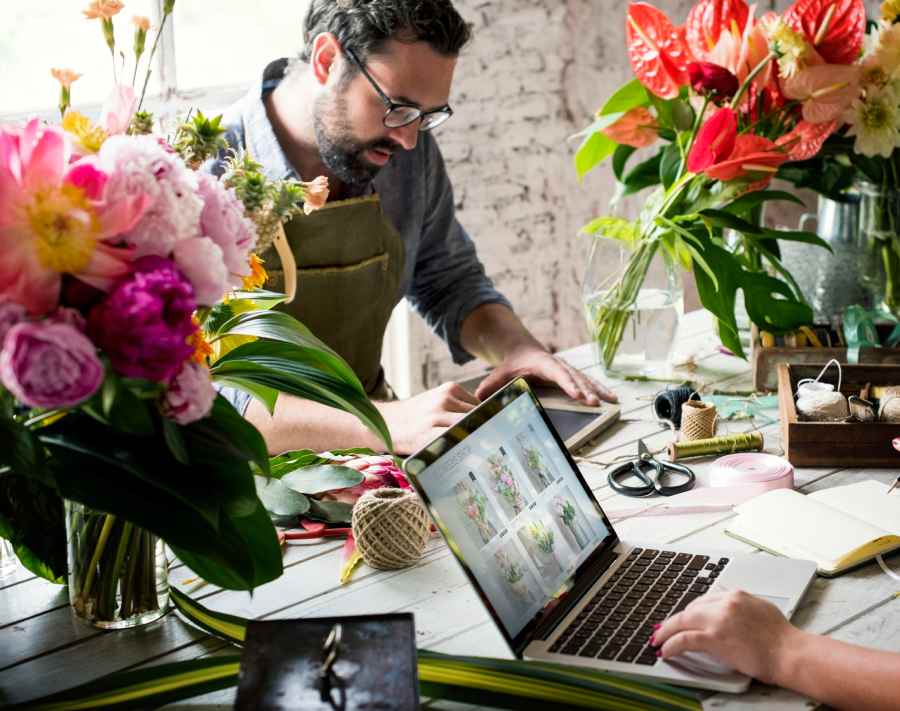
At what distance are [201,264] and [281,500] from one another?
58 cm

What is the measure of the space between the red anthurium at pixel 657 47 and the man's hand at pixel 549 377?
51 cm

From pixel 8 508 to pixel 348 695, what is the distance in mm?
458

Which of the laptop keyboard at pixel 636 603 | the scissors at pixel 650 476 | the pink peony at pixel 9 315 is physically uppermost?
the pink peony at pixel 9 315

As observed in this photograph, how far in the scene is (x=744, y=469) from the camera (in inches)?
58.0

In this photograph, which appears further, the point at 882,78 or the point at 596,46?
the point at 596,46

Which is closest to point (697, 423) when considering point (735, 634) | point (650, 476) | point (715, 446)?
point (715, 446)

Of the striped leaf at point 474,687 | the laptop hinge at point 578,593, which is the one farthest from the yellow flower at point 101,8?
the laptop hinge at point 578,593

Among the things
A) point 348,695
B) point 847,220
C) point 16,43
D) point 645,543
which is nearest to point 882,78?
point 847,220

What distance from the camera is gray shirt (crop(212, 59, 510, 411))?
229 cm

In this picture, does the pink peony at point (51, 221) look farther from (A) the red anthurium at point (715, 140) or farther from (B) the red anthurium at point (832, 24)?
(B) the red anthurium at point (832, 24)

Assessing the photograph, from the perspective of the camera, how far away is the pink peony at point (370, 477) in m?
1.38

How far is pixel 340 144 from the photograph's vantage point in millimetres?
2016

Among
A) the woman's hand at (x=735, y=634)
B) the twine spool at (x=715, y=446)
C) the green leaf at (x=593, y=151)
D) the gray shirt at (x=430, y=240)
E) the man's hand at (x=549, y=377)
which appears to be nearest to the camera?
the woman's hand at (x=735, y=634)

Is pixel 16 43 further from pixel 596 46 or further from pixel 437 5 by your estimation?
pixel 596 46
